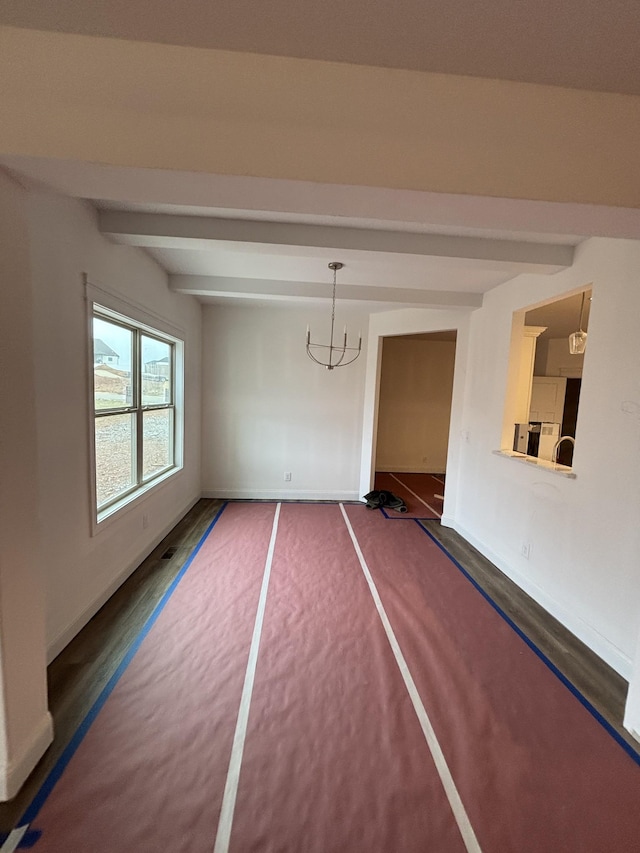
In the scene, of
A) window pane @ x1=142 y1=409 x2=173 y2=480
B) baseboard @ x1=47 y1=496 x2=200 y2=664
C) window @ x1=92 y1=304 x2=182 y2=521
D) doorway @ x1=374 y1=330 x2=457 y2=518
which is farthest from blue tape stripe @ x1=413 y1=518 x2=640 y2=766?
doorway @ x1=374 y1=330 x2=457 y2=518

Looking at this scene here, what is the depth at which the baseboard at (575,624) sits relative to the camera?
2.03m

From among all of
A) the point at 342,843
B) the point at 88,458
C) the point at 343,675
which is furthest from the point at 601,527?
the point at 88,458

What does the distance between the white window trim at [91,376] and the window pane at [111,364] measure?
103mm

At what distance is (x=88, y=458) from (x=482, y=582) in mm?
3196

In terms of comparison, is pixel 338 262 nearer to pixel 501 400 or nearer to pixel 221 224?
pixel 221 224

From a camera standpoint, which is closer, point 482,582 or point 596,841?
point 596,841

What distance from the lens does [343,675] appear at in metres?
1.92

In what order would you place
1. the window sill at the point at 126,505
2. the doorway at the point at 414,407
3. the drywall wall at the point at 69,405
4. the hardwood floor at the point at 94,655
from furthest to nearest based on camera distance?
the doorway at the point at 414,407, the window sill at the point at 126,505, the drywall wall at the point at 69,405, the hardwood floor at the point at 94,655

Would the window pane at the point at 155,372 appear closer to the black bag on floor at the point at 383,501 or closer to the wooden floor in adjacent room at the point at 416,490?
the black bag on floor at the point at 383,501

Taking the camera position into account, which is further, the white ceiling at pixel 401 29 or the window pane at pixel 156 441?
the window pane at pixel 156 441

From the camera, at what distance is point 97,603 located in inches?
93.7

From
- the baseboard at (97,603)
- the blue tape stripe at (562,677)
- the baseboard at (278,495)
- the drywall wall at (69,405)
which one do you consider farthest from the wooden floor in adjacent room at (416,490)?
the drywall wall at (69,405)

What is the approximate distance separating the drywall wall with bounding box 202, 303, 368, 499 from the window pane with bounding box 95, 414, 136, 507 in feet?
6.29

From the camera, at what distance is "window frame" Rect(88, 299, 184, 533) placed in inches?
89.8
